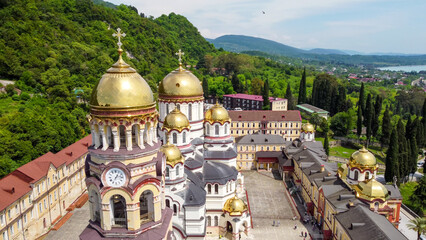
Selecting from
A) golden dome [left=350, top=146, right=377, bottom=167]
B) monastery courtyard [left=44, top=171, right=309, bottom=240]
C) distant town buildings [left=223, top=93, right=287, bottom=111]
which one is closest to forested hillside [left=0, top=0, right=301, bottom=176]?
distant town buildings [left=223, top=93, right=287, bottom=111]

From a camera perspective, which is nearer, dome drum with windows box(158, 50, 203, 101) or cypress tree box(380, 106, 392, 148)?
dome drum with windows box(158, 50, 203, 101)

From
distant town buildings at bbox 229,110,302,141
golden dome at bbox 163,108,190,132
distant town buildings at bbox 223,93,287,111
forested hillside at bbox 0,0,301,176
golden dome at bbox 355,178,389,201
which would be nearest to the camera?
golden dome at bbox 355,178,389,201

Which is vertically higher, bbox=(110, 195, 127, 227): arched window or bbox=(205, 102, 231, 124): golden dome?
bbox=(205, 102, 231, 124): golden dome

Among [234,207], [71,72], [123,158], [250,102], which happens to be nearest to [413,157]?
[234,207]

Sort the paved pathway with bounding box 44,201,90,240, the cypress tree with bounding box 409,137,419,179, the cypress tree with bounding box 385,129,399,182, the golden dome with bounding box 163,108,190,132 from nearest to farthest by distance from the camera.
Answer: the golden dome with bounding box 163,108,190,132 < the paved pathway with bounding box 44,201,90,240 < the cypress tree with bounding box 385,129,399,182 < the cypress tree with bounding box 409,137,419,179

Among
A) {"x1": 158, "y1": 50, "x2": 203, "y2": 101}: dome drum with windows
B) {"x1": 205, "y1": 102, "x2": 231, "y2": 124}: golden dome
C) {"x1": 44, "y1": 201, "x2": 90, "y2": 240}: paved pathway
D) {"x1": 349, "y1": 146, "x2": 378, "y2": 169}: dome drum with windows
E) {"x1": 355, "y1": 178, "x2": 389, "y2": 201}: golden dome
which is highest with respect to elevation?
{"x1": 158, "y1": 50, "x2": 203, "y2": 101}: dome drum with windows

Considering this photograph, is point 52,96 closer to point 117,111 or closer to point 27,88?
point 27,88

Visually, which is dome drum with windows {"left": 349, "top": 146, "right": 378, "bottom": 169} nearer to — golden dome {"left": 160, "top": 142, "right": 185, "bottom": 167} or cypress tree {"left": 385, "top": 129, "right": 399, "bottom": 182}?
cypress tree {"left": 385, "top": 129, "right": 399, "bottom": 182}
